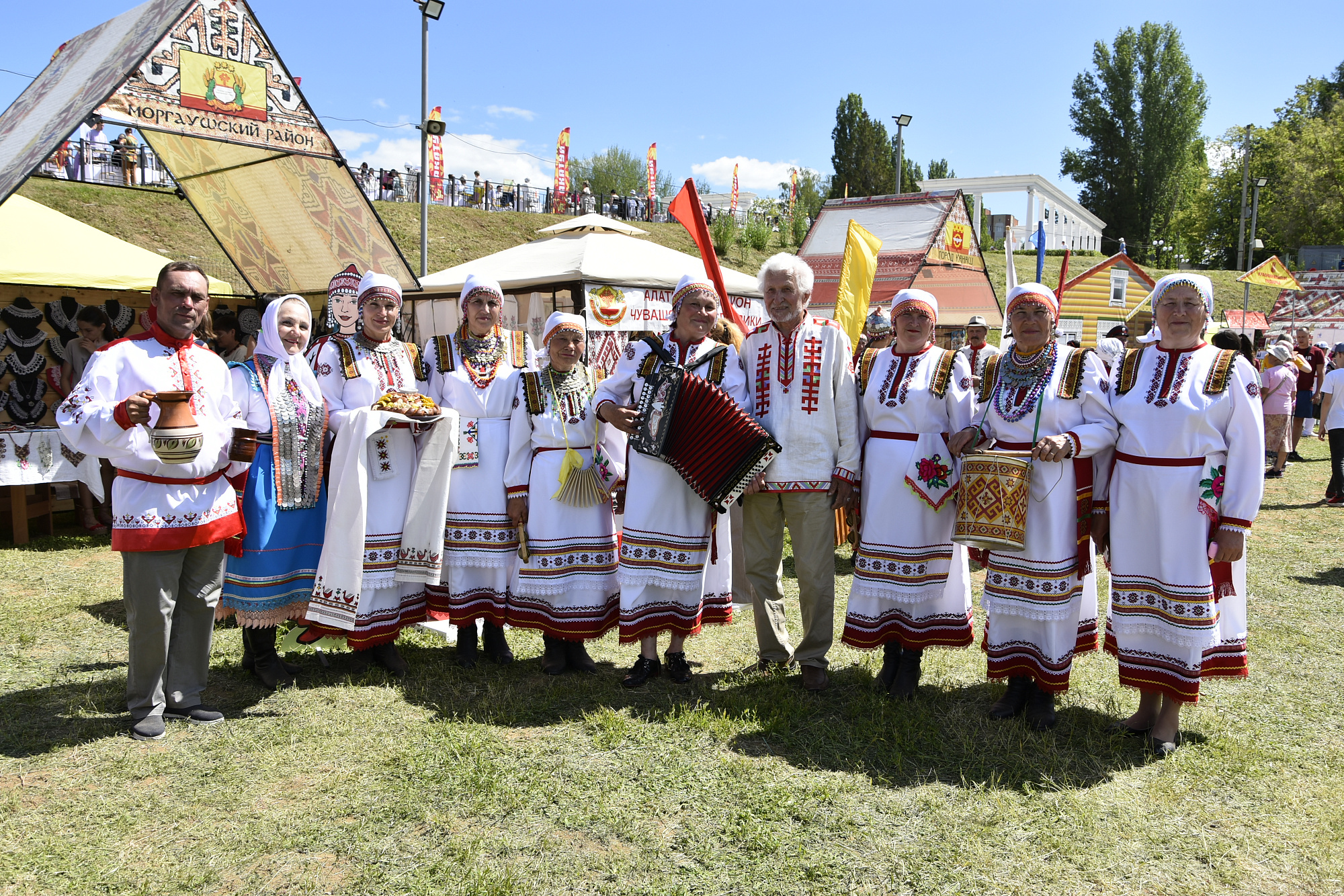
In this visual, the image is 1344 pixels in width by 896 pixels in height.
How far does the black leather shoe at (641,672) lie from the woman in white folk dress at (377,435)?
4.19ft

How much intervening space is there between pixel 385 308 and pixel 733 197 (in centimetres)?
4689

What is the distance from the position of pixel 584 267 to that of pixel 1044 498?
7000 millimetres

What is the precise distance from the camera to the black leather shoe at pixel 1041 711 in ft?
13.1

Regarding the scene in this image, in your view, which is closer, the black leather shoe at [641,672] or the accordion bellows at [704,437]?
the accordion bellows at [704,437]

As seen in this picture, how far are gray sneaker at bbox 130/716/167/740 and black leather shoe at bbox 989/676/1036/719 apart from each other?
3762 millimetres

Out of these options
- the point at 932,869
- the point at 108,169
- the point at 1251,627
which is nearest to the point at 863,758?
the point at 932,869

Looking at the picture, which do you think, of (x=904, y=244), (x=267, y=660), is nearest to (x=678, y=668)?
(x=267, y=660)

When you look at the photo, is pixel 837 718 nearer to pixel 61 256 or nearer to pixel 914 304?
pixel 914 304

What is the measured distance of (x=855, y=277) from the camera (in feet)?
24.6

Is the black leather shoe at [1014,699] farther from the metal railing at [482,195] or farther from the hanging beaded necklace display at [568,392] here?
the metal railing at [482,195]

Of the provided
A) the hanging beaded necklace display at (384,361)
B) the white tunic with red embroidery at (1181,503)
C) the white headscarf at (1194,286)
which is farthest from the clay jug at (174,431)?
the white headscarf at (1194,286)

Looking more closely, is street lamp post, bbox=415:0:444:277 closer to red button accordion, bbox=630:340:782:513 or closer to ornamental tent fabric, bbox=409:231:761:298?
ornamental tent fabric, bbox=409:231:761:298

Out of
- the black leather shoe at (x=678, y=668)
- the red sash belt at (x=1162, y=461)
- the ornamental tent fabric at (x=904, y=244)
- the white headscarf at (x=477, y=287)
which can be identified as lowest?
the black leather shoe at (x=678, y=668)

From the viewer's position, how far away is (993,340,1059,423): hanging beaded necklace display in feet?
13.0
